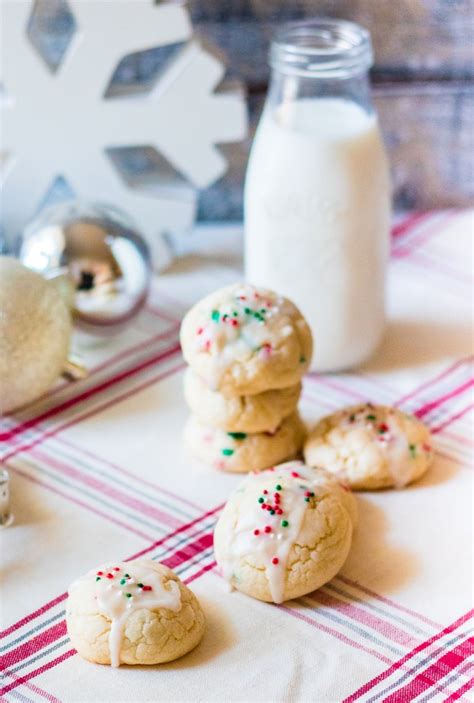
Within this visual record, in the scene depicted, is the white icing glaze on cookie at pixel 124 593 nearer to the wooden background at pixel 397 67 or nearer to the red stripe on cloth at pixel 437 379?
the red stripe on cloth at pixel 437 379

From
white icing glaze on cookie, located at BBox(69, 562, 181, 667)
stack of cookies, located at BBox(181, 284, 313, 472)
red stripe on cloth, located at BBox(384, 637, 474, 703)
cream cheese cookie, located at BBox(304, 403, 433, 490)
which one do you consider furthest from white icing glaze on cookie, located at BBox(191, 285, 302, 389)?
red stripe on cloth, located at BBox(384, 637, 474, 703)

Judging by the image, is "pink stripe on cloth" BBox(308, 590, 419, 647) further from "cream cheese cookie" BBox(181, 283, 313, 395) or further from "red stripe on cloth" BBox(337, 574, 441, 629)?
"cream cheese cookie" BBox(181, 283, 313, 395)

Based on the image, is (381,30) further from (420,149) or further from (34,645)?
(34,645)

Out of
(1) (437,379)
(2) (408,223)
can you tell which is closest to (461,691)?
(1) (437,379)

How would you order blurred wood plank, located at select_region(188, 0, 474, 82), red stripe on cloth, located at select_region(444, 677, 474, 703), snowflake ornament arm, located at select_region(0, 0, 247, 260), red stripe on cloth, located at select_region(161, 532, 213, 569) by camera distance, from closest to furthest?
red stripe on cloth, located at select_region(444, 677, 474, 703)
red stripe on cloth, located at select_region(161, 532, 213, 569)
snowflake ornament arm, located at select_region(0, 0, 247, 260)
blurred wood plank, located at select_region(188, 0, 474, 82)

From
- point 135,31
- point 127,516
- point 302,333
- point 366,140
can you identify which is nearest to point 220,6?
point 135,31
